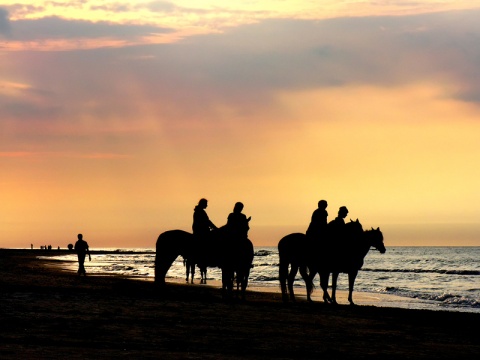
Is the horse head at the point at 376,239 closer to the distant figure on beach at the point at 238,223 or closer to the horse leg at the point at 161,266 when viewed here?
the distant figure on beach at the point at 238,223

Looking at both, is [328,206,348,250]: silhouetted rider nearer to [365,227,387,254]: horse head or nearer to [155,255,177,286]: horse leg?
[365,227,387,254]: horse head

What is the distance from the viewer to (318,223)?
72.5ft

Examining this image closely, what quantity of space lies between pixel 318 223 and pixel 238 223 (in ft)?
7.41

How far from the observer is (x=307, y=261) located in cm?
2312

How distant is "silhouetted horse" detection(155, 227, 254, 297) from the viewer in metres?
21.9

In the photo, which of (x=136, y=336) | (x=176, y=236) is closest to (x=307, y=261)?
(x=176, y=236)

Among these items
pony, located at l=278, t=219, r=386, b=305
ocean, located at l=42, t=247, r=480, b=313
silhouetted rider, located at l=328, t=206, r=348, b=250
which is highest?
silhouetted rider, located at l=328, t=206, r=348, b=250

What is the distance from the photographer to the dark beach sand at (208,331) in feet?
33.2

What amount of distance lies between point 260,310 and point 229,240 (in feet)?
13.2

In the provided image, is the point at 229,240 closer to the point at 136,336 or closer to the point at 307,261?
the point at 307,261

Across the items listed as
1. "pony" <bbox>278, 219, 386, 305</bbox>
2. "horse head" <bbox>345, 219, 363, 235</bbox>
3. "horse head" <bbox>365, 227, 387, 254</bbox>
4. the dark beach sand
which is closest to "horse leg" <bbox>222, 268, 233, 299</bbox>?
"pony" <bbox>278, 219, 386, 305</bbox>

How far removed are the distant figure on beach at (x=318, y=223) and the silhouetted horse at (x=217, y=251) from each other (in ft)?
5.80

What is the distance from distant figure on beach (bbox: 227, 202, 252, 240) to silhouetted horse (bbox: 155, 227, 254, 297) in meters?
0.19

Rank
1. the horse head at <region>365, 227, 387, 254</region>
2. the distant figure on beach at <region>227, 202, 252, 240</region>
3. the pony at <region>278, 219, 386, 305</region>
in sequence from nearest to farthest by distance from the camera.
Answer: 1. the distant figure on beach at <region>227, 202, 252, 240</region>
2. the pony at <region>278, 219, 386, 305</region>
3. the horse head at <region>365, 227, 387, 254</region>
